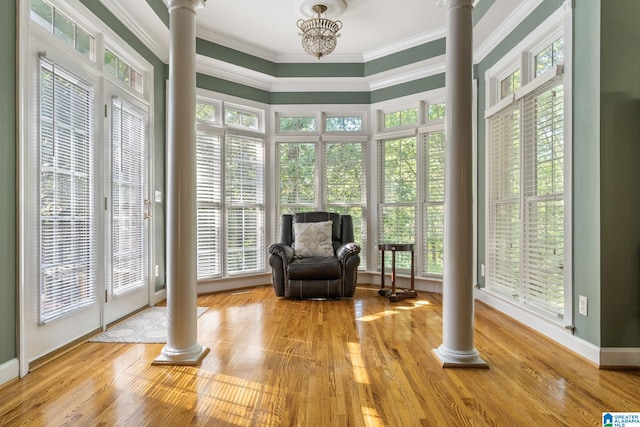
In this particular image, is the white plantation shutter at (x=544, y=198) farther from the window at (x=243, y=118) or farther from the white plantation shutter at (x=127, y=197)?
the white plantation shutter at (x=127, y=197)

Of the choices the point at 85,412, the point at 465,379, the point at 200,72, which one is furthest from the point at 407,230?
the point at 85,412

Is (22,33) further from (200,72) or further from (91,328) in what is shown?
(200,72)

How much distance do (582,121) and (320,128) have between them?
338 cm

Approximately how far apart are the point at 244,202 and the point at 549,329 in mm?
3739

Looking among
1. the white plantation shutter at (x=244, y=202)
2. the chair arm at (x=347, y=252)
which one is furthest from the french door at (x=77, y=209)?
the chair arm at (x=347, y=252)

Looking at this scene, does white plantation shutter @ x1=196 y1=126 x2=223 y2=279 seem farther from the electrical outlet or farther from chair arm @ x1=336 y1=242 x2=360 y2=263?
the electrical outlet

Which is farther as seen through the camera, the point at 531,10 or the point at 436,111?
the point at 436,111

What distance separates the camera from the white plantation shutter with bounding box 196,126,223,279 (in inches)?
185

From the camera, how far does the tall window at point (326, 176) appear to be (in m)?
5.34

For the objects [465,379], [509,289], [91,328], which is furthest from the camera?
[509,289]

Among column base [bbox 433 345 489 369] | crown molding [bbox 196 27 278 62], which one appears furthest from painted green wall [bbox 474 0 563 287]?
crown molding [bbox 196 27 278 62]

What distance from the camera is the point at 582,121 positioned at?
8.47 feet

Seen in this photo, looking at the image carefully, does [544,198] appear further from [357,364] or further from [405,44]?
[405,44]

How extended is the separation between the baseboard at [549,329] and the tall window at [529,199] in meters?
0.10
